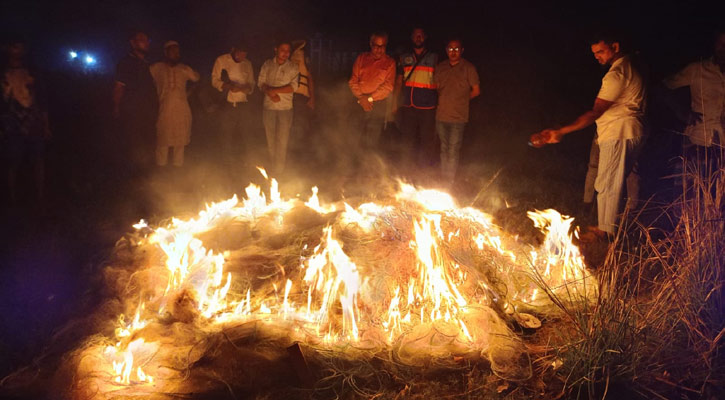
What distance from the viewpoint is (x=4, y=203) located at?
7535mm

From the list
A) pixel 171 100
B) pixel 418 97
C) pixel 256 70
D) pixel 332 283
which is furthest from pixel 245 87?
pixel 332 283

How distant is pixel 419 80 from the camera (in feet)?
27.5

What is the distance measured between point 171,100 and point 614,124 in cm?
666

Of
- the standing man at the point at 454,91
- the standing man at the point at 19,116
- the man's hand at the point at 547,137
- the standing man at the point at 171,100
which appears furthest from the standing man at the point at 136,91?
the man's hand at the point at 547,137

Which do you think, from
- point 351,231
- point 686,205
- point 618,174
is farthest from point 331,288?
point 618,174

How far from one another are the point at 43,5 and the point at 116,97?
1390 centimetres

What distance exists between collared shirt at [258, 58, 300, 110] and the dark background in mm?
1872

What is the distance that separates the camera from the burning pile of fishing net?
12.4 feet

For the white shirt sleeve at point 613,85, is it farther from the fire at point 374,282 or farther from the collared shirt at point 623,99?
the fire at point 374,282

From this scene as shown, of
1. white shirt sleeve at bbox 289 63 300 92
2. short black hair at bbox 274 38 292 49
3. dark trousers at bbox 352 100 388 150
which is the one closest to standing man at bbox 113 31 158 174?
short black hair at bbox 274 38 292 49

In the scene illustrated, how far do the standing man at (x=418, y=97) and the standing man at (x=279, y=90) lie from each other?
1.83m

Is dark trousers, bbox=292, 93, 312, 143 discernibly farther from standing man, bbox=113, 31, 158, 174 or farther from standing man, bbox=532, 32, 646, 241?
standing man, bbox=532, 32, 646, 241

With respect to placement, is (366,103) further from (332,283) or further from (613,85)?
(332,283)

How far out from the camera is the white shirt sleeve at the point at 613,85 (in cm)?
592
